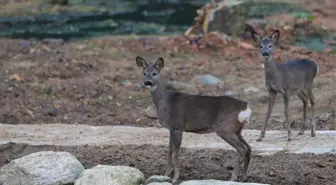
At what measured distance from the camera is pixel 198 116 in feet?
30.9

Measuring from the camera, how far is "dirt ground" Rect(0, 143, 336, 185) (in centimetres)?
945

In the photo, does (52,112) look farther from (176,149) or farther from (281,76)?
(176,149)

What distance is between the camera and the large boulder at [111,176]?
8836 mm

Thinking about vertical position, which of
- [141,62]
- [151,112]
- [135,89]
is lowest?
[135,89]

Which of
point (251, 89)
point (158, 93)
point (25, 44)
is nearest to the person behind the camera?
point (158, 93)

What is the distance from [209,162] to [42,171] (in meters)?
2.09

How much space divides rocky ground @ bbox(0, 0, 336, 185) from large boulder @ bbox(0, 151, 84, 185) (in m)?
0.89

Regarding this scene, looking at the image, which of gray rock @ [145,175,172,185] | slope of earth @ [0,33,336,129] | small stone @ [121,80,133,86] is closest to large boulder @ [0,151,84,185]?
gray rock @ [145,175,172,185]

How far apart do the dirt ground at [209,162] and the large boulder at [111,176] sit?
1.96 feet

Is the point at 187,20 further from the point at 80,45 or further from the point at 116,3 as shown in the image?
the point at 80,45

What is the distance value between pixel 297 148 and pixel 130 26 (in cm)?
1513

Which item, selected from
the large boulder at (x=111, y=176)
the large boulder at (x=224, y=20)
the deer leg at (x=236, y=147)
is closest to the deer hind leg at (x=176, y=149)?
the large boulder at (x=111, y=176)

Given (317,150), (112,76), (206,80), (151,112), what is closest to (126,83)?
(112,76)

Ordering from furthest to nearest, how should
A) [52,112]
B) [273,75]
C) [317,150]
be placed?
1. [52,112]
2. [273,75]
3. [317,150]
